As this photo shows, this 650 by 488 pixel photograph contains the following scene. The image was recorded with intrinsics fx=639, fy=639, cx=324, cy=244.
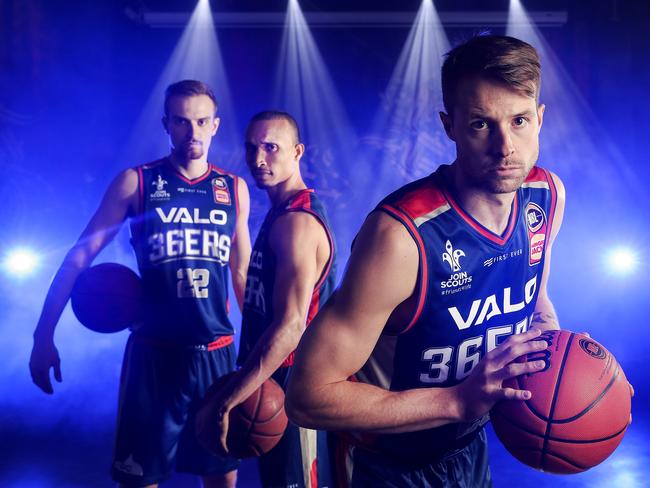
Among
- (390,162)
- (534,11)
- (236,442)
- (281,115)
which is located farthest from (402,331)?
(534,11)

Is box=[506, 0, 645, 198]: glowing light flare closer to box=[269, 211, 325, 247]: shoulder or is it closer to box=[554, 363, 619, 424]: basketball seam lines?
box=[269, 211, 325, 247]: shoulder

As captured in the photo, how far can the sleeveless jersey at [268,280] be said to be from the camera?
2.97m

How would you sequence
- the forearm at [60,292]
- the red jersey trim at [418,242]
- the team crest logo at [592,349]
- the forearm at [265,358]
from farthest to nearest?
the forearm at [60,292], the forearm at [265,358], the team crest logo at [592,349], the red jersey trim at [418,242]

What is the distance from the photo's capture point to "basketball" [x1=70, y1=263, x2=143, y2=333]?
11.4 feet

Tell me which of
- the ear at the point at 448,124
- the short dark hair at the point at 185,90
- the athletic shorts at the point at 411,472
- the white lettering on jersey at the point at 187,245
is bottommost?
the athletic shorts at the point at 411,472

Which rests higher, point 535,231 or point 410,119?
point 410,119

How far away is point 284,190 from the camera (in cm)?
329

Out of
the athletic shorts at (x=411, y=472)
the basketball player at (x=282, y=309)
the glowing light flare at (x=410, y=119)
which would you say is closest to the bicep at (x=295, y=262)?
the basketball player at (x=282, y=309)

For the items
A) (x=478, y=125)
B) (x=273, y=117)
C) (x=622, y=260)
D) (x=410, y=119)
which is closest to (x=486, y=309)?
(x=478, y=125)

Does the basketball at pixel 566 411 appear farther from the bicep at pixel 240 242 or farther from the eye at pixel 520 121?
the bicep at pixel 240 242

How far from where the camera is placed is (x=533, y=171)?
2.33m

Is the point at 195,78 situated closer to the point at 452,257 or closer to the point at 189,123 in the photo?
the point at 189,123

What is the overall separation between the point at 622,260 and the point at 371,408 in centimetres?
703

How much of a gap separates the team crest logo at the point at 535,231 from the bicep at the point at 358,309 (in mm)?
633
